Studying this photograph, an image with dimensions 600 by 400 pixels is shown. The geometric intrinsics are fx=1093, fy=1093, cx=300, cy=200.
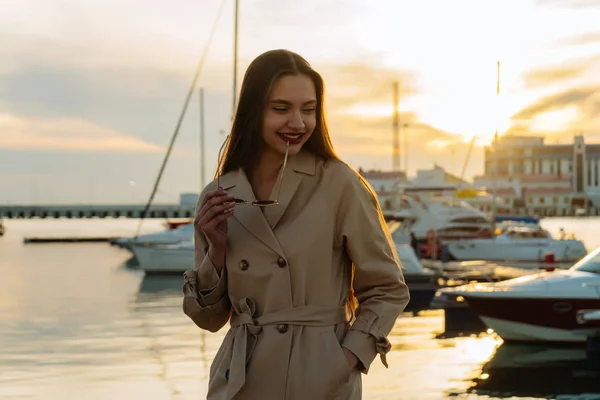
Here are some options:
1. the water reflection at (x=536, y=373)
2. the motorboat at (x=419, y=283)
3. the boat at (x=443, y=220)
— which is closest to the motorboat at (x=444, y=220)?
the boat at (x=443, y=220)

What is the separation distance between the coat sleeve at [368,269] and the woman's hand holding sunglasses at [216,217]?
31 centimetres

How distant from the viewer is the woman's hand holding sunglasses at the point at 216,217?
2.85 m

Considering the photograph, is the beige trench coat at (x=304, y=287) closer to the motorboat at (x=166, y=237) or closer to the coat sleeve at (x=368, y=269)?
the coat sleeve at (x=368, y=269)

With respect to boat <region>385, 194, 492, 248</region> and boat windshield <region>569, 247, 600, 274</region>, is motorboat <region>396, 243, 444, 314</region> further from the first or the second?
boat <region>385, 194, 492, 248</region>

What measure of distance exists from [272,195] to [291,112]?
0.23 meters

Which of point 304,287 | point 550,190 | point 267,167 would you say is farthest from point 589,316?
point 550,190

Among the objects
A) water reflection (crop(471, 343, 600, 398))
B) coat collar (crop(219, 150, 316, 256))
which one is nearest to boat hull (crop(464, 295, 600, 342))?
water reflection (crop(471, 343, 600, 398))

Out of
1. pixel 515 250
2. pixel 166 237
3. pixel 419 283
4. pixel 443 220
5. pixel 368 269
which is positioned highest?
pixel 368 269

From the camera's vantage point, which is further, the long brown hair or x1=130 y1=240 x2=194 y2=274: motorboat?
x1=130 y1=240 x2=194 y2=274: motorboat

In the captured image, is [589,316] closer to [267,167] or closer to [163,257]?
[267,167]

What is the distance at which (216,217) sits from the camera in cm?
285

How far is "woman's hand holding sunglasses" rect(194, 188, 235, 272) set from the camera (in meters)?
2.85

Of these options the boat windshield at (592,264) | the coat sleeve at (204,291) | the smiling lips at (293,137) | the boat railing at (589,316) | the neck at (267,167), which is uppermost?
the smiling lips at (293,137)

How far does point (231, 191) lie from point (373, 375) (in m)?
10.8
